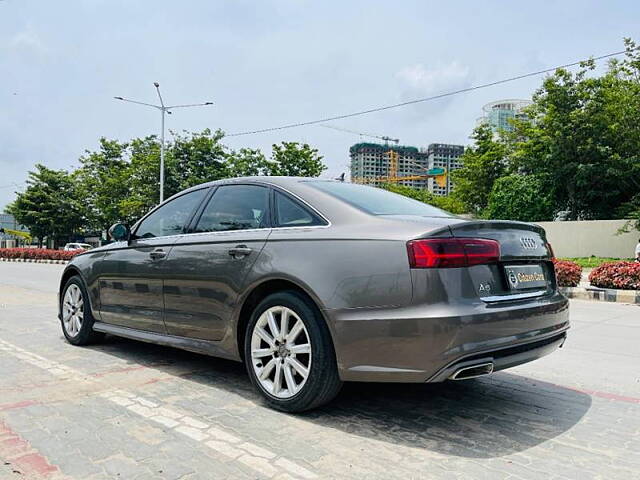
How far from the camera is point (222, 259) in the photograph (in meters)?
3.73

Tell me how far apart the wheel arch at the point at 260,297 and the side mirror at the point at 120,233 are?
183cm

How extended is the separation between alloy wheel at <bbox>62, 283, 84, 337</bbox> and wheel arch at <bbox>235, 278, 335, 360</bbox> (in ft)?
7.98

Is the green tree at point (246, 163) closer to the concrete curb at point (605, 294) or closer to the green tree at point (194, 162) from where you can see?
the green tree at point (194, 162)

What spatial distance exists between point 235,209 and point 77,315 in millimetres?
2498

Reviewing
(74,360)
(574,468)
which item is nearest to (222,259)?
(74,360)

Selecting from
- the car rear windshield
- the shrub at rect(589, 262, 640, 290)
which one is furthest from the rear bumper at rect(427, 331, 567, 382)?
the shrub at rect(589, 262, 640, 290)

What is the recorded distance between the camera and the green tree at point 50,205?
48.8 metres

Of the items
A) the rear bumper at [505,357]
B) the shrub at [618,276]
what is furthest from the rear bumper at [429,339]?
the shrub at [618,276]

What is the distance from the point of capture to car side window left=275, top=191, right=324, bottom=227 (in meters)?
3.44

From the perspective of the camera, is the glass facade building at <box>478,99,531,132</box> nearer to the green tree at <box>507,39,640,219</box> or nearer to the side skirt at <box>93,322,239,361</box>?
the green tree at <box>507,39,640,219</box>

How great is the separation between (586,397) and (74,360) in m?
4.21

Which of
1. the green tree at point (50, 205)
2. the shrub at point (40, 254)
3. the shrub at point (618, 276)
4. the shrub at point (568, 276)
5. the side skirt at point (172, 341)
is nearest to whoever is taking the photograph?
the side skirt at point (172, 341)

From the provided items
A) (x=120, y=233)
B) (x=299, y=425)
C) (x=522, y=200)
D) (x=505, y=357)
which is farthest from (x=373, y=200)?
(x=522, y=200)

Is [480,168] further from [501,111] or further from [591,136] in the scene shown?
[501,111]
